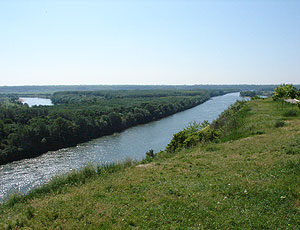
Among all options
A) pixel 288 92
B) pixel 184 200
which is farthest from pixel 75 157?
pixel 184 200

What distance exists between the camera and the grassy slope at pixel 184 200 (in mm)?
6781

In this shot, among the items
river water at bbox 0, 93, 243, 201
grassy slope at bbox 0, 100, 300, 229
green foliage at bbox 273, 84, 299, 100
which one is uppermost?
green foliage at bbox 273, 84, 299, 100

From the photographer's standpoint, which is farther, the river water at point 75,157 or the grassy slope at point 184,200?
the river water at point 75,157

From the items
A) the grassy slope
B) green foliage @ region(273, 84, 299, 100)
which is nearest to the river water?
the grassy slope

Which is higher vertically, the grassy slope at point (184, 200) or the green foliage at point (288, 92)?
the green foliage at point (288, 92)

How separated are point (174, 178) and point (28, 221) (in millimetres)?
5570

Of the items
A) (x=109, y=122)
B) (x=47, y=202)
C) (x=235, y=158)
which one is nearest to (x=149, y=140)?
(x=109, y=122)

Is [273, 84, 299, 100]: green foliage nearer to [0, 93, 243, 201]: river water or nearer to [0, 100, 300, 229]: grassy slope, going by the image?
[0, 100, 300, 229]: grassy slope

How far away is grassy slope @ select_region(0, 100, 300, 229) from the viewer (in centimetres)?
678

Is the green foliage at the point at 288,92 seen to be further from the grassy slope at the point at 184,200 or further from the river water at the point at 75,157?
the river water at the point at 75,157

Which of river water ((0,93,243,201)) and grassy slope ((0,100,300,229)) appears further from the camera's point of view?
river water ((0,93,243,201))

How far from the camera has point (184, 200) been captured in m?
7.91

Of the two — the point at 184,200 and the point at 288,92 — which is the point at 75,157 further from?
the point at 184,200

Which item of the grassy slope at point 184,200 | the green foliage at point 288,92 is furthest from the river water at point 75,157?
the green foliage at point 288,92
